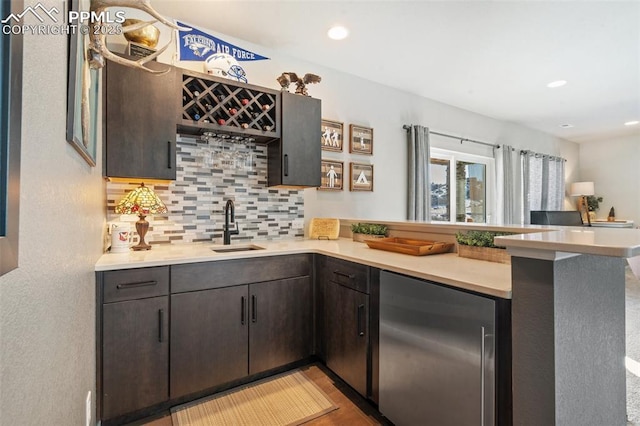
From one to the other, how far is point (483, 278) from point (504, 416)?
50cm

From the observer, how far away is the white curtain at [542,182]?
208 inches

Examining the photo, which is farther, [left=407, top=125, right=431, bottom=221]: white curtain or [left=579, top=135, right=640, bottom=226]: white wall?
[left=579, top=135, right=640, bottom=226]: white wall

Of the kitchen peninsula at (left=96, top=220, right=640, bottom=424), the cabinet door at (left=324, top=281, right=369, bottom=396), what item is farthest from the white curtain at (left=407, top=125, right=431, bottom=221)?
the kitchen peninsula at (left=96, top=220, right=640, bottom=424)

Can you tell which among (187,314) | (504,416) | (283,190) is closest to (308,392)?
(187,314)

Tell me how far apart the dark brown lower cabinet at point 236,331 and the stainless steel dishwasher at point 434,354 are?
0.73m

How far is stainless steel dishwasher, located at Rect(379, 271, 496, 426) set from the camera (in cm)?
120

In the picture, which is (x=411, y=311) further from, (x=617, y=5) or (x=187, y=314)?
(x=617, y=5)

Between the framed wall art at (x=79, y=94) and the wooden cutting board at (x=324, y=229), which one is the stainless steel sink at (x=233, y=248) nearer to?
the wooden cutting board at (x=324, y=229)

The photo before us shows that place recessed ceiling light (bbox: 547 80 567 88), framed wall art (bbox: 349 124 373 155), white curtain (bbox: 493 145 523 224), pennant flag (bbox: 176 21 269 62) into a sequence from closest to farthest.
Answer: pennant flag (bbox: 176 21 269 62) → framed wall art (bbox: 349 124 373 155) → recessed ceiling light (bbox: 547 80 567 88) → white curtain (bbox: 493 145 523 224)

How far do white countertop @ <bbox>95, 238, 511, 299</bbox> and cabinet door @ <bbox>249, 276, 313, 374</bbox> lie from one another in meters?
0.25

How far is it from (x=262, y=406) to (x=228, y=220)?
133cm

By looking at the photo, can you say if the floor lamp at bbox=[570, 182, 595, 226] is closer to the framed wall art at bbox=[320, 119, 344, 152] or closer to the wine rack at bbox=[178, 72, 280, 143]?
the framed wall art at bbox=[320, 119, 344, 152]

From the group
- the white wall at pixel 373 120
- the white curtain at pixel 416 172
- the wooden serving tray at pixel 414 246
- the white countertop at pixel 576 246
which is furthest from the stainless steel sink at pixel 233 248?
the white curtain at pixel 416 172

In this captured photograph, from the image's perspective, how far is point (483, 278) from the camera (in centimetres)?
132
